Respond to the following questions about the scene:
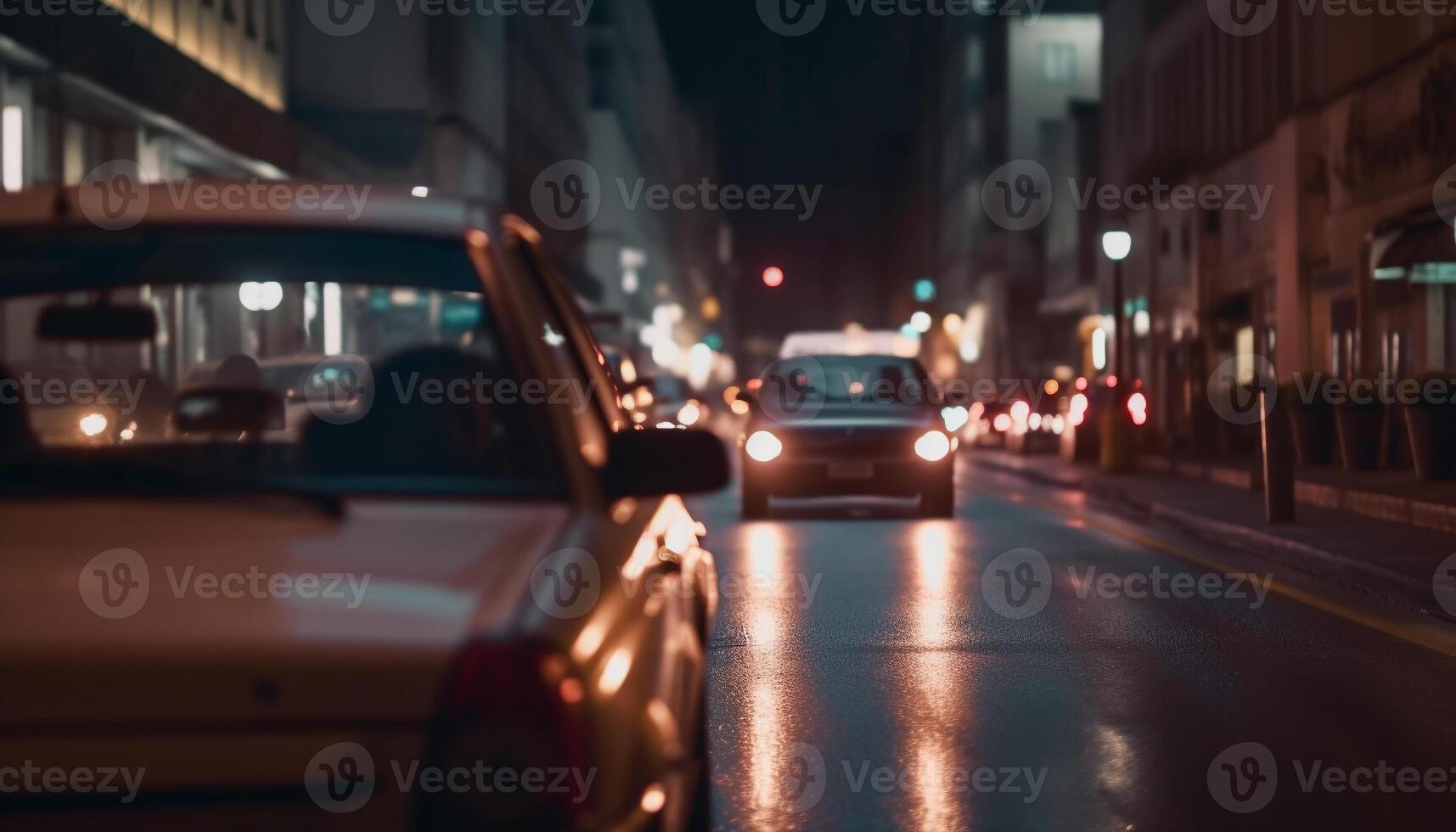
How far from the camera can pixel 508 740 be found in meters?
2.91

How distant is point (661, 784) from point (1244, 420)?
30201mm

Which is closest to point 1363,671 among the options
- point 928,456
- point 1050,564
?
point 1050,564

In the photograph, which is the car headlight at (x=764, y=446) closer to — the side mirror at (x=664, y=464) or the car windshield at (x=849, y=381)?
the car windshield at (x=849, y=381)

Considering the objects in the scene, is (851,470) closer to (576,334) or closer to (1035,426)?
(576,334)

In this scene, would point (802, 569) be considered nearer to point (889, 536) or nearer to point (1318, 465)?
point (889, 536)

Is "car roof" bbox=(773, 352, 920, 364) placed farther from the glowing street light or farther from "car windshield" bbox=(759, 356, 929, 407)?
the glowing street light

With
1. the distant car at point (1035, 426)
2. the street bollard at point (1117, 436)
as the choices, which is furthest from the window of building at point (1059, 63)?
the street bollard at point (1117, 436)

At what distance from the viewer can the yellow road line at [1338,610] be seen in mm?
10047

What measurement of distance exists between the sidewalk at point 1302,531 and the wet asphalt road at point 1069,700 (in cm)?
35

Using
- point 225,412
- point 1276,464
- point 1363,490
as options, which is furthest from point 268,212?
point 1363,490

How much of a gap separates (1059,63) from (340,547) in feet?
279

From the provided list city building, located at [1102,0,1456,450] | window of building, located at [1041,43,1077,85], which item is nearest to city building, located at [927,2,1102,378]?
window of building, located at [1041,43,1077,85]

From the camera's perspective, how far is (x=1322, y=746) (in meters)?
7.14

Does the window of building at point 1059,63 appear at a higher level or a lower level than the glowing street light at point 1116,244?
higher
